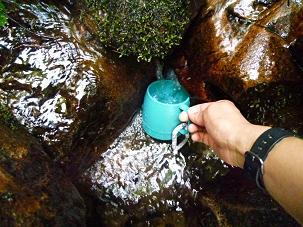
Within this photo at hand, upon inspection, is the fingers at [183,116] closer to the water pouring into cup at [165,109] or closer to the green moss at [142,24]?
the water pouring into cup at [165,109]

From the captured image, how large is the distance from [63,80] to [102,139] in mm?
685

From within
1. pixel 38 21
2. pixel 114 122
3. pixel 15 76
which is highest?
pixel 38 21

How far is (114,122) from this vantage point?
3.48m

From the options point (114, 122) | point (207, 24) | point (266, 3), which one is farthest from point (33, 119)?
point (266, 3)

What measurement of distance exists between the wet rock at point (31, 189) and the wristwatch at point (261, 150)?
1.25 m

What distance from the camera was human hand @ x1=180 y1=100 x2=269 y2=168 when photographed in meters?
2.21

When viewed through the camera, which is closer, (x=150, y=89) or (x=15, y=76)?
(x=15, y=76)

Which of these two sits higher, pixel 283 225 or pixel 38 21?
pixel 38 21

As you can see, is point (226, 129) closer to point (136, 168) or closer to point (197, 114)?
point (197, 114)

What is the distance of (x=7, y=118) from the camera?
290 cm

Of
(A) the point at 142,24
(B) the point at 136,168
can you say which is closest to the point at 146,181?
(B) the point at 136,168

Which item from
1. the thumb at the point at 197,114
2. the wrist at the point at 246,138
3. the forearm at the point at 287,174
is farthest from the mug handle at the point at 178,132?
the forearm at the point at 287,174

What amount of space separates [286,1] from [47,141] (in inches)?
92.0

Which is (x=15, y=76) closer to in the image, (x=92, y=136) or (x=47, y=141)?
(x=47, y=141)
